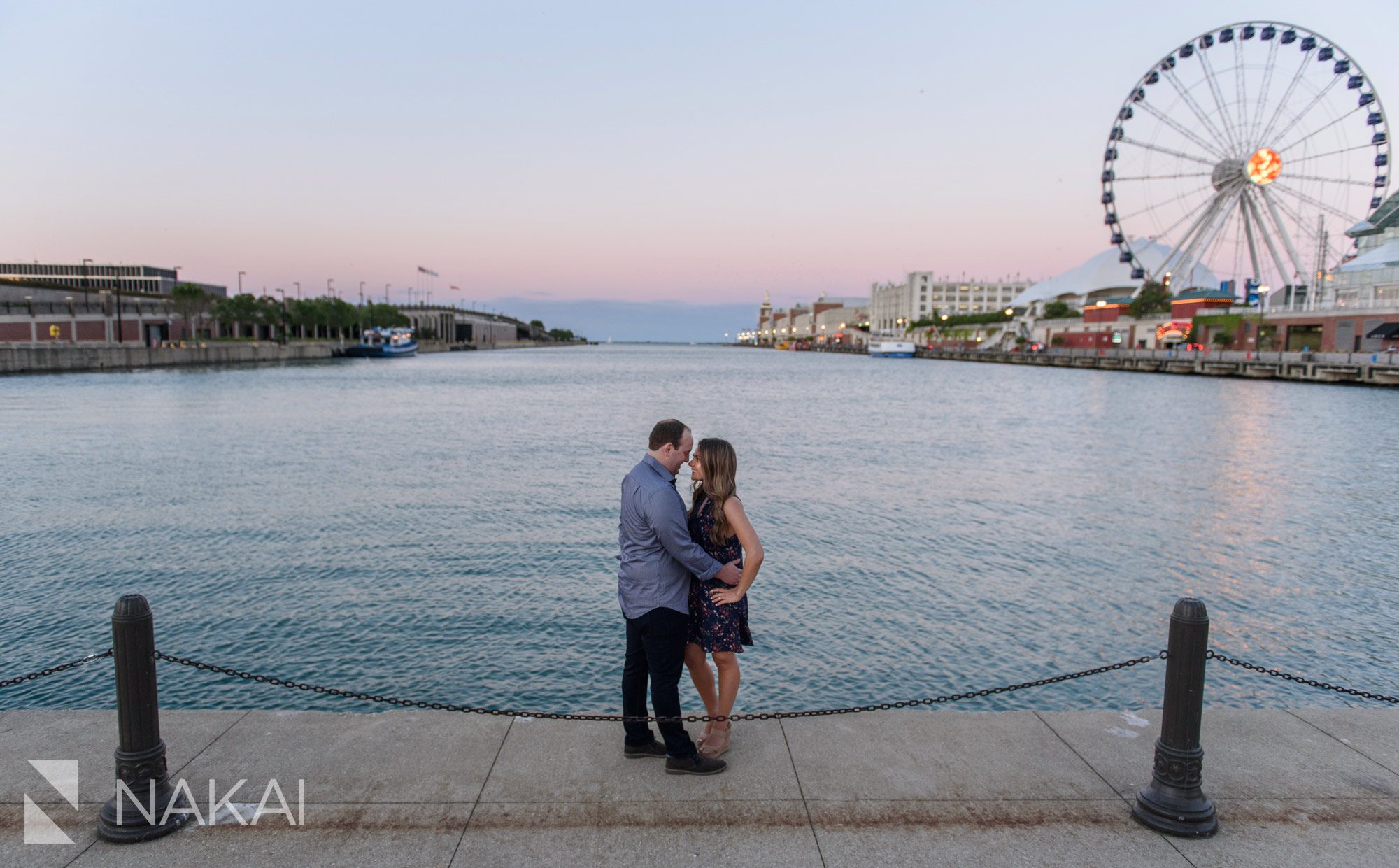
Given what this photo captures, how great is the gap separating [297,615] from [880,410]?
145 feet

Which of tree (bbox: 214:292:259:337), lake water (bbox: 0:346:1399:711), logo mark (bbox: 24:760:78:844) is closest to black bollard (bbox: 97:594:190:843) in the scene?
logo mark (bbox: 24:760:78:844)

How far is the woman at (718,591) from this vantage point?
5.27 meters

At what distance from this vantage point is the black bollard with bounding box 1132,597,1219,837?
4.67 metres

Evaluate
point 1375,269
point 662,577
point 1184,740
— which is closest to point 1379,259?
point 1375,269

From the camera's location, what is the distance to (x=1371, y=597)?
14359mm

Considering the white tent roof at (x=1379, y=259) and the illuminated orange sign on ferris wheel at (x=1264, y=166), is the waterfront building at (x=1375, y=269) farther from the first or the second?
the illuminated orange sign on ferris wheel at (x=1264, y=166)

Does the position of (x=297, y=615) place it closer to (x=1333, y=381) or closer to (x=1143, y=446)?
(x=1143, y=446)

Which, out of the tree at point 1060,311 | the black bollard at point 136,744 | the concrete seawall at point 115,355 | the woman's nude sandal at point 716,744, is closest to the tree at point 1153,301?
the tree at point 1060,311

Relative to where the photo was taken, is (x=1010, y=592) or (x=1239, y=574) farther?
(x=1239, y=574)

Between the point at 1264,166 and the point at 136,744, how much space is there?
9836 cm

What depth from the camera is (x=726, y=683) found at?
568 cm

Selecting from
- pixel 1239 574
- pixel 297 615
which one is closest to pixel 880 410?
pixel 1239 574

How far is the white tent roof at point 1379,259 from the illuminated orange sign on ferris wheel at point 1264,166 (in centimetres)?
1564

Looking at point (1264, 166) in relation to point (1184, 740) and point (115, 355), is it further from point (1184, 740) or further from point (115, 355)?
point (115, 355)
